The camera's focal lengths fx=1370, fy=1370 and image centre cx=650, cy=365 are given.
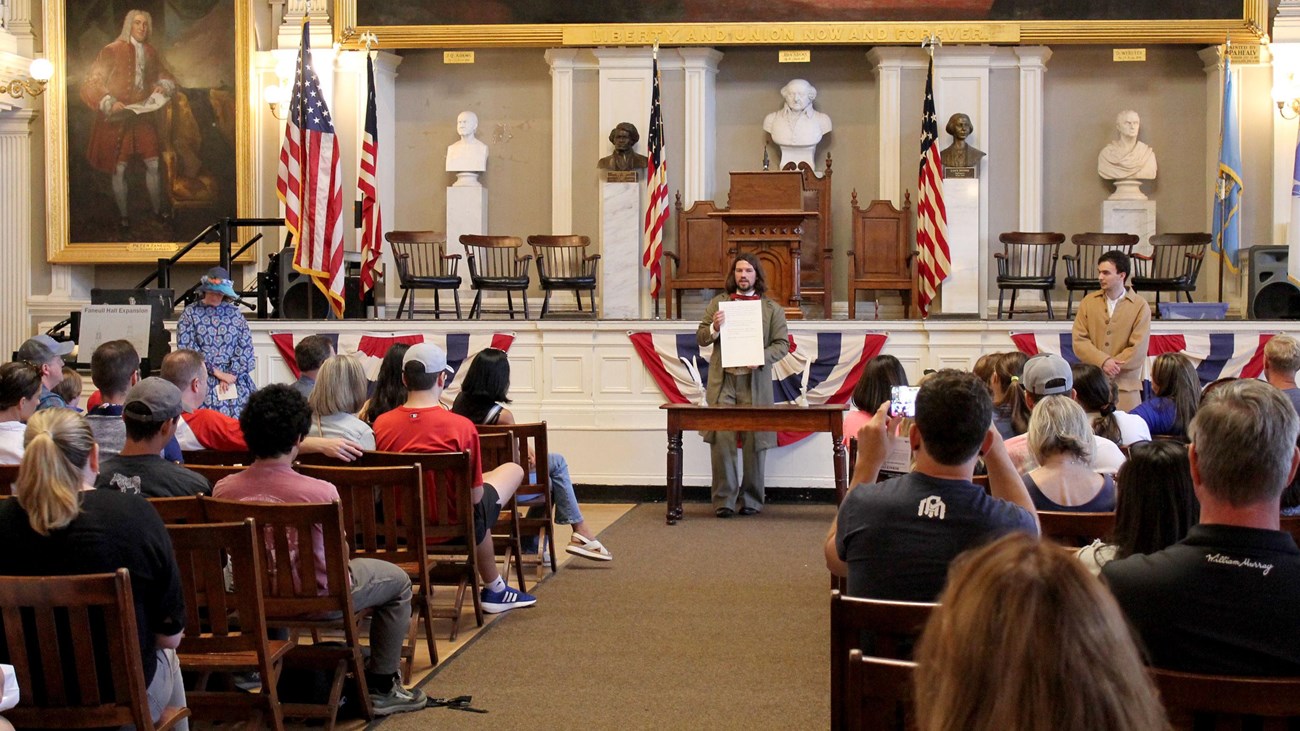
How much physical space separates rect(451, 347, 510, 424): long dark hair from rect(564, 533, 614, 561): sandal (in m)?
0.95

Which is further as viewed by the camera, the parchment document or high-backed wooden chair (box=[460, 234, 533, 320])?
high-backed wooden chair (box=[460, 234, 533, 320])

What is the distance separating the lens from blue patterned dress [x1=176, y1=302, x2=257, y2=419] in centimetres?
809

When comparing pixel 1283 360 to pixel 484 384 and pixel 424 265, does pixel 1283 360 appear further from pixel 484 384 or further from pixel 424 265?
pixel 424 265

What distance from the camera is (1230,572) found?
2.26m

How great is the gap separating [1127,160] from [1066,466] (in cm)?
1051

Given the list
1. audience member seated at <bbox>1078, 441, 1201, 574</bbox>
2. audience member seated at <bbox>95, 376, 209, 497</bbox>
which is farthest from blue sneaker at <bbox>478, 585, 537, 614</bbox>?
audience member seated at <bbox>1078, 441, 1201, 574</bbox>

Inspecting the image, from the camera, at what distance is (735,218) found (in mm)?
12586

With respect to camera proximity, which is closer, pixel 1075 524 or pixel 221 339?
pixel 1075 524

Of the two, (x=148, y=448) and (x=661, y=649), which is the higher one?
(x=148, y=448)

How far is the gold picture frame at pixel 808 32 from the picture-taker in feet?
43.6

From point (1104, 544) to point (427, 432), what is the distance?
3152 millimetres

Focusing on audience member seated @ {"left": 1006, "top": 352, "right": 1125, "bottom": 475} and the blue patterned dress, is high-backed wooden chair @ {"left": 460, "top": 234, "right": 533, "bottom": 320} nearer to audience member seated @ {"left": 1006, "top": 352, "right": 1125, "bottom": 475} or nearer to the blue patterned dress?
the blue patterned dress

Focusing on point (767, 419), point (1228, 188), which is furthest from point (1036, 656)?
point (1228, 188)

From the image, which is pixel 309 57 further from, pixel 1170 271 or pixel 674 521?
pixel 1170 271
